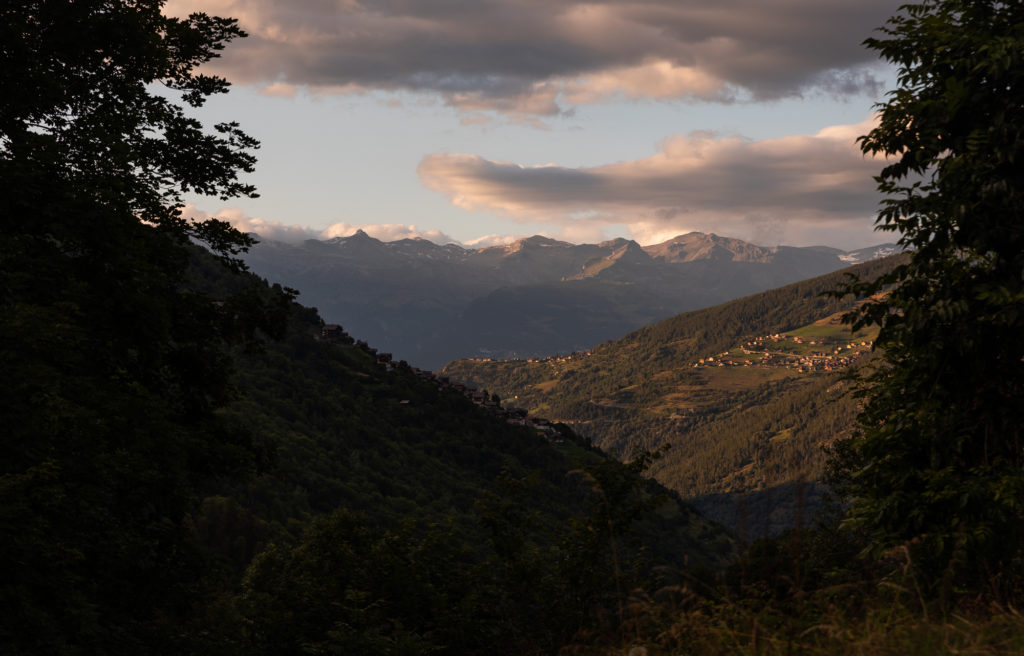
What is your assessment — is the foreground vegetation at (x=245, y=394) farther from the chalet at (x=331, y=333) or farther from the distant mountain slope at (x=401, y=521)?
the chalet at (x=331, y=333)

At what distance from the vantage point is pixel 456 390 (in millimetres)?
160625

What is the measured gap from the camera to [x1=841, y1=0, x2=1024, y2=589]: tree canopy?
13.7 m

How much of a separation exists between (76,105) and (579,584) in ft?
48.2

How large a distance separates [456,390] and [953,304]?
488ft

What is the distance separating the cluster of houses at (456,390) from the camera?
15150 cm

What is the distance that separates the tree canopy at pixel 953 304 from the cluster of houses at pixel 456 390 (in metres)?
124

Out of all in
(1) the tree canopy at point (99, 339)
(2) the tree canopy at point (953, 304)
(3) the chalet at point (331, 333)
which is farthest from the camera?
(3) the chalet at point (331, 333)

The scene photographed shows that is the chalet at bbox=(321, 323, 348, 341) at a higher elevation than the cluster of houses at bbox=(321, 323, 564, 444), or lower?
higher

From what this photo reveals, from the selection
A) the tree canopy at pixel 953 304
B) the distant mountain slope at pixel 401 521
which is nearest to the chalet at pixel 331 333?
the distant mountain slope at pixel 401 521

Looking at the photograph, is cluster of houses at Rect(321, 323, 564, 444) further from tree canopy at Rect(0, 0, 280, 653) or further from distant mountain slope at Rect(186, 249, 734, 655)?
tree canopy at Rect(0, 0, 280, 653)

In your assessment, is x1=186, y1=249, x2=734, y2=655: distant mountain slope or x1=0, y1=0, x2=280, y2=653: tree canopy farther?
x1=186, y1=249, x2=734, y2=655: distant mountain slope

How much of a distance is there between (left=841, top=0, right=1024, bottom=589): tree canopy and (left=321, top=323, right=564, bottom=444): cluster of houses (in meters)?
124

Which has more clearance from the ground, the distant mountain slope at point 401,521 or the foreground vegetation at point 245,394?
the foreground vegetation at point 245,394

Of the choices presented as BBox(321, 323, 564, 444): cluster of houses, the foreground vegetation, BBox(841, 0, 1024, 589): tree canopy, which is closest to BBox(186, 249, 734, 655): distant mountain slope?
the foreground vegetation
